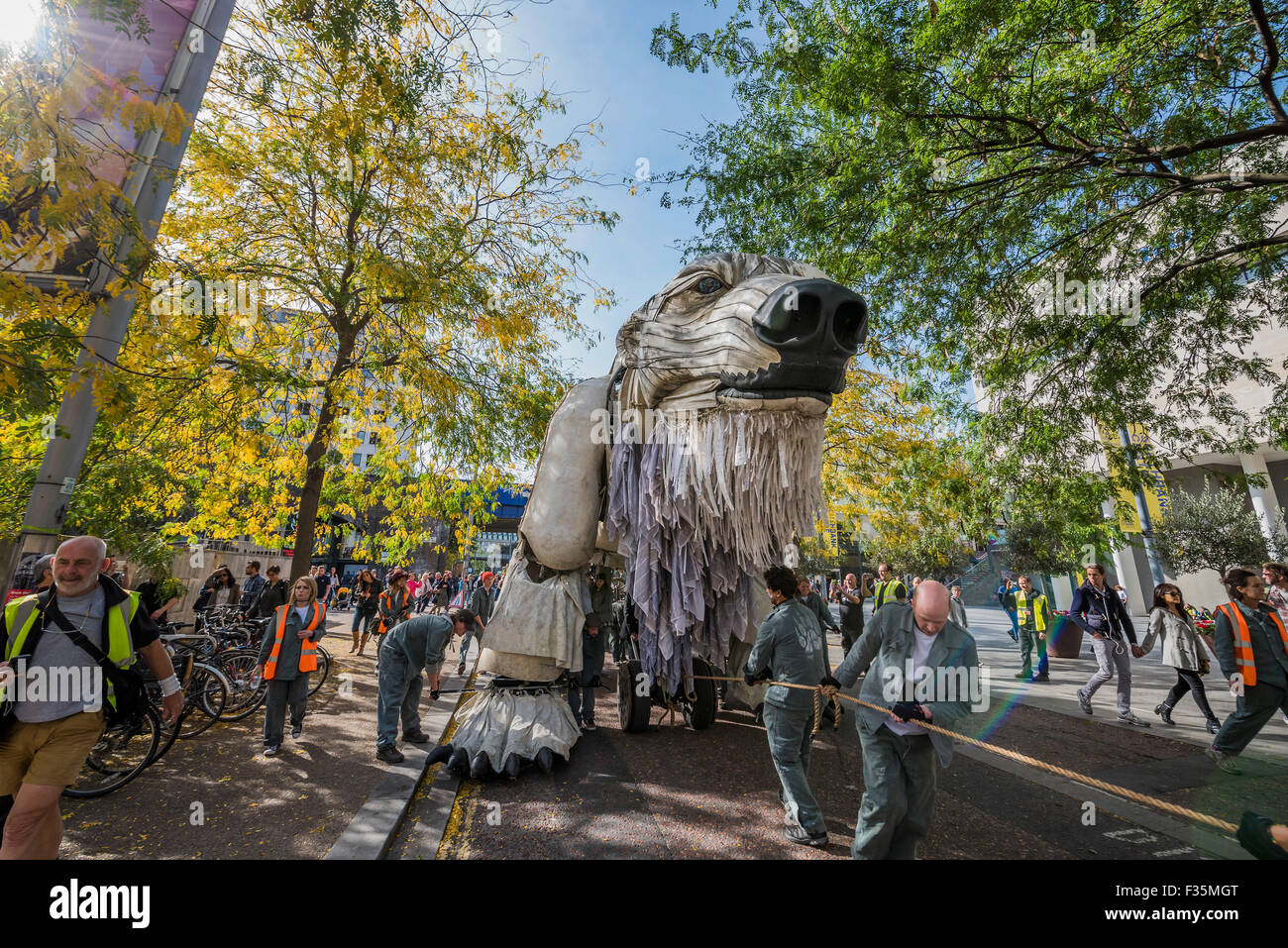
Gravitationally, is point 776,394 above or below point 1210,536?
above

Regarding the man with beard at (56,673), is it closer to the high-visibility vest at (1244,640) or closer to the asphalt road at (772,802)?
the asphalt road at (772,802)

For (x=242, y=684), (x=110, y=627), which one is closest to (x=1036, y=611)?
(x=110, y=627)

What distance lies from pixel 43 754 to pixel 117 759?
2.60 metres

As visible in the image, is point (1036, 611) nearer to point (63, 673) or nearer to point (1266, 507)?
point (63, 673)

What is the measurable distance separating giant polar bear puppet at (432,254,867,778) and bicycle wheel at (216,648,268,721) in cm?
371

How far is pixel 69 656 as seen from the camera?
2680 mm

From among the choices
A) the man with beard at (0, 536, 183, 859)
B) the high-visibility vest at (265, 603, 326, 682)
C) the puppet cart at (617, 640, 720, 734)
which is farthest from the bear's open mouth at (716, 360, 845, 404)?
the high-visibility vest at (265, 603, 326, 682)

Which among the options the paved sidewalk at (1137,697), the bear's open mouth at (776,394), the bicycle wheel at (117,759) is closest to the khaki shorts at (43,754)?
the bicycle wheel at (117,759)

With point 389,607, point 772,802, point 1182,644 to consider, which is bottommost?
point 772,802

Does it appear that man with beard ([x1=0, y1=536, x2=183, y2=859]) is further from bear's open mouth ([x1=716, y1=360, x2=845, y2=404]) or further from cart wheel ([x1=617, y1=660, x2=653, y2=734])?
cart wheel ([x1=617, y1=660, x2=653, y2=734])

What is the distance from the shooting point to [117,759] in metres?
4.42

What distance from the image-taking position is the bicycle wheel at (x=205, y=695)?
560 centimetres

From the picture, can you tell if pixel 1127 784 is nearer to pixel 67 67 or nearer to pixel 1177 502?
pixel 67 67
